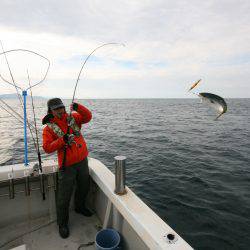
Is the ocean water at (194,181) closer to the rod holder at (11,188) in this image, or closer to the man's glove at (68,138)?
the man's glove at (68,138)

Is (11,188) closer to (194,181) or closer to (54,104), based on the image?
(54,104)

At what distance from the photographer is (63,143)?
3.55 meters

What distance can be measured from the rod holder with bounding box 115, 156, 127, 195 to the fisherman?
2.98 ft

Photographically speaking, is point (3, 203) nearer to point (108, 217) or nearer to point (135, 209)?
point (108, 217)

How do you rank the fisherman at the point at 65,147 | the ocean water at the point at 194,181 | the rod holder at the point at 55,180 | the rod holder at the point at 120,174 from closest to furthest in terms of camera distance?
the rod holder at the point at 120,174 → the fisherman at the point at 65,147 → the rod holder at the point at 55,180 → the ocean water at the point at 194,181

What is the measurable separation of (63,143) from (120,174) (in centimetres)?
99

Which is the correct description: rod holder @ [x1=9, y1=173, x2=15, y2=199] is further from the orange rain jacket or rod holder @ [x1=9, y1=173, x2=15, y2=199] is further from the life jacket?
the life jacket

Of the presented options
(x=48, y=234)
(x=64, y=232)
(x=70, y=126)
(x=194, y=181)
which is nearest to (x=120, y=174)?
(x=70, y=126)

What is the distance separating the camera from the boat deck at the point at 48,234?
12.2 ft

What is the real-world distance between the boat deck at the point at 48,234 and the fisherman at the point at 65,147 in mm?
161

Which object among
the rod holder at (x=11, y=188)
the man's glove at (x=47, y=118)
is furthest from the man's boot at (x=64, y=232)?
the man's glove at (x=47, y=118)

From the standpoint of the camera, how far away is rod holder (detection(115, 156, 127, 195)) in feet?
10.1

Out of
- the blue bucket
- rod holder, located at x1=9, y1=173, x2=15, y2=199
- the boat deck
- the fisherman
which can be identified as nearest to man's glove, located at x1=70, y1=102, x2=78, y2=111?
the fisherman

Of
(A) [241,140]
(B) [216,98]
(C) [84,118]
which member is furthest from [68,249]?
(A) [241,140]
